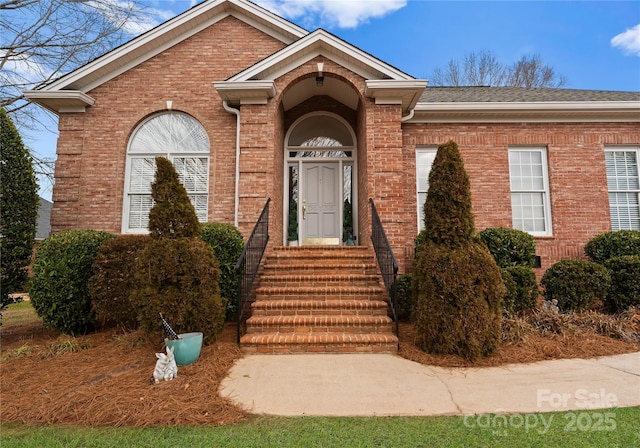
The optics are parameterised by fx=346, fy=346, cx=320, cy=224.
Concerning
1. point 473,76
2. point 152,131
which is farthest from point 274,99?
point 473,76

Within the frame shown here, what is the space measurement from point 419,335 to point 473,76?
20.3m

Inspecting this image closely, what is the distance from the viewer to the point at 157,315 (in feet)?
14.2

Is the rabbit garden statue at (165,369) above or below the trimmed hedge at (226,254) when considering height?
below

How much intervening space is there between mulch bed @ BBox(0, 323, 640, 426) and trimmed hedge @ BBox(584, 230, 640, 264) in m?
2.86

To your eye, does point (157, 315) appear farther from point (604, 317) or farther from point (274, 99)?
point (604, 317)

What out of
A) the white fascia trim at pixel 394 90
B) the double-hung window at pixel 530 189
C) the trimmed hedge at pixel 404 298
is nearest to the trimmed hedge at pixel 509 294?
the trimmed hedge at pixel 404 298

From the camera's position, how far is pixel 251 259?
587cm

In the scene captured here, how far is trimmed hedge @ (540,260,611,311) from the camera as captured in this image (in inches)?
238

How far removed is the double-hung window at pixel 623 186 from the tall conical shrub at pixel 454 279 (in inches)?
235

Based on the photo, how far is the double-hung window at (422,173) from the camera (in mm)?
8273

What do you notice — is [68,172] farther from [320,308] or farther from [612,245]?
[612,245]

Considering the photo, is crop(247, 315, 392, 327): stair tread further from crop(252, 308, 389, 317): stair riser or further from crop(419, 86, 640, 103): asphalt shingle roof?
crop(419, 86, 640, 103): asphalt shingle roof

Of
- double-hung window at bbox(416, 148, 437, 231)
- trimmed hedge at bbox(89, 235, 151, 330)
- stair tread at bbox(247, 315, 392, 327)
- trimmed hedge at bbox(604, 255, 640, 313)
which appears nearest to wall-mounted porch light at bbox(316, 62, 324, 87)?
double-hung window at bbox(416, 148, 437, 231)

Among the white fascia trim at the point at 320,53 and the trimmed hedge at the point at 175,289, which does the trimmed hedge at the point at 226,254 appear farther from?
the white fascia trim at the point at 320,53
